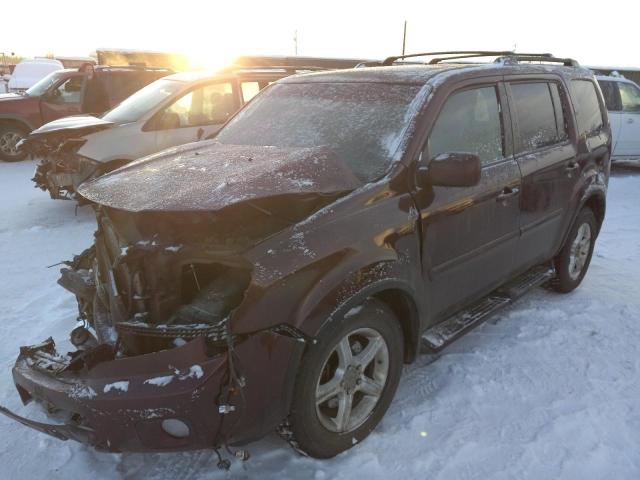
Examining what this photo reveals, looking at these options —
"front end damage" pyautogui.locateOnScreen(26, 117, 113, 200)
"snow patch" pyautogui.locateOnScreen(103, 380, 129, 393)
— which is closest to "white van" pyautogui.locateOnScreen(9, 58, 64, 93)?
"front end damage" pyautogui.locateOnScreen(26, 117, 113, 200)

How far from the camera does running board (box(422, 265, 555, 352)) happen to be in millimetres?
3092

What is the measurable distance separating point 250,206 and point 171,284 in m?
0.49

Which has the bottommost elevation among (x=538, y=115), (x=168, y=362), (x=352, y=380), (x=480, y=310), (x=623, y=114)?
(x=480, y=310)

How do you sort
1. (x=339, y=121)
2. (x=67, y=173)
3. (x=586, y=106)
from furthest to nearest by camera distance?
(x=67, y=173)
(x=586, y=106)
(x=339, y=121)

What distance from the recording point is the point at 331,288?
228 centimetres

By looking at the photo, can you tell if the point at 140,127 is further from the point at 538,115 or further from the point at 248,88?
the point at 538,115

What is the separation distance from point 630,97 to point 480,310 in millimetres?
9846

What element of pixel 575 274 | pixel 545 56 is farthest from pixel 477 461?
pixel 545 56

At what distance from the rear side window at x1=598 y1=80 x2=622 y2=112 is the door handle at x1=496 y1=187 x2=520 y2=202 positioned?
9.09 meters

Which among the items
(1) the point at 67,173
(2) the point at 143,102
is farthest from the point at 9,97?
(1) the point at 67,173

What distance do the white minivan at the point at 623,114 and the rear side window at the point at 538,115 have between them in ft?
26.2

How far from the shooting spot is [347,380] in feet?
8.38

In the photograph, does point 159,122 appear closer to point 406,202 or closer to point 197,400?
point 406,202

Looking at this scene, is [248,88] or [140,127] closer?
[140,127]
